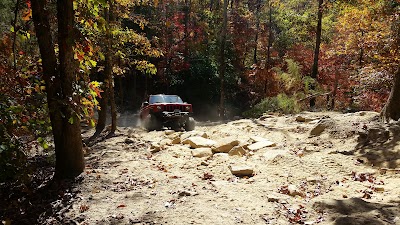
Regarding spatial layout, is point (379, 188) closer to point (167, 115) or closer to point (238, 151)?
point (238, 151)

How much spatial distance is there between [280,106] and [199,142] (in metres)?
7.92

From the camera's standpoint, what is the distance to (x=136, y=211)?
448cm

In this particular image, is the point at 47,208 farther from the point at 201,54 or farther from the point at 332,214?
the point at 201,54

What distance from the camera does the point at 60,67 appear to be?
18.0 feet

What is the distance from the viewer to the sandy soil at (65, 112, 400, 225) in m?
4.15

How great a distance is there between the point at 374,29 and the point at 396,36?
3136 millimetres

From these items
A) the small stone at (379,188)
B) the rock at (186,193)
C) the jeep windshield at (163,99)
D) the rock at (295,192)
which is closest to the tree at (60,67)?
the rock at (186,193)

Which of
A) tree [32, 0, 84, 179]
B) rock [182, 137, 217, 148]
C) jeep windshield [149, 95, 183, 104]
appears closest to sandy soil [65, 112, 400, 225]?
rock [182, 137, 217, 148]

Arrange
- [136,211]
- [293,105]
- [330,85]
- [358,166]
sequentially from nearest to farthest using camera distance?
1. [136,211]
2. [358,166]
3. [293,105]
4. [330,85]

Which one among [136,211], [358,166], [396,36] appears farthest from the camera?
[396,36]

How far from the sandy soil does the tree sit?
103 centimetres

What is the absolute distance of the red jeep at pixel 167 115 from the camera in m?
12.0

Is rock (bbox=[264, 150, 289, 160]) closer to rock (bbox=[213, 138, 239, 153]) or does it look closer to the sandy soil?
the sandy soil

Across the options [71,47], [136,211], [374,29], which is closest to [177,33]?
[374,29]
